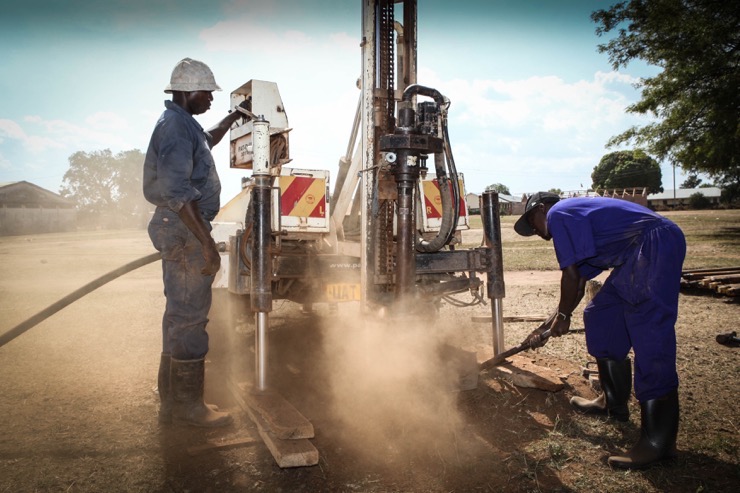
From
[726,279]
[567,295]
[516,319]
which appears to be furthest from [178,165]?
[726,279]

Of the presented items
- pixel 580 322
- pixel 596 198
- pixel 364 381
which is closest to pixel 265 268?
pixel 364 381

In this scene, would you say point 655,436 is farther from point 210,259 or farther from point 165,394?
point 165,394

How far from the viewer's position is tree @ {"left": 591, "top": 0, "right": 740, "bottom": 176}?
56.3ft

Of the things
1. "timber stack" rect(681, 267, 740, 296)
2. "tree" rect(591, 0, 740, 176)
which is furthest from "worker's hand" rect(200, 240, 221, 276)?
"tree" rect(591, 0, 740, 176)

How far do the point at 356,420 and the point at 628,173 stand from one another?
77.5 metres

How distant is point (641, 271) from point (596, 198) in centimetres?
53

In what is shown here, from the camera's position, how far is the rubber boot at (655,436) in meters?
2.52

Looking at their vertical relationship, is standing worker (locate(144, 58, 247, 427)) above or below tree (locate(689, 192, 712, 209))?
below

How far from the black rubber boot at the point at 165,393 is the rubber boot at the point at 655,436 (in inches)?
108

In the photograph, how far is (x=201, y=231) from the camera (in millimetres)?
3012

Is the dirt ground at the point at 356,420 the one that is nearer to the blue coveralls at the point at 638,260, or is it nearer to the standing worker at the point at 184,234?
the standing worker at the point at 184,234

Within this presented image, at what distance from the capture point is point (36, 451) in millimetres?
2742

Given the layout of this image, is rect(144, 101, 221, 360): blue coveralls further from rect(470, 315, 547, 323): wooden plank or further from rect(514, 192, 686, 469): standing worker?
rect(470, 315, 547, 323): wooden plank

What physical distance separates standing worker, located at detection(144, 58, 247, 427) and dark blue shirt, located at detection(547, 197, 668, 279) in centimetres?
220
